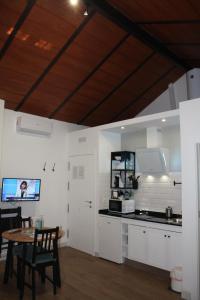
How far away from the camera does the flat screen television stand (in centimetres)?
471

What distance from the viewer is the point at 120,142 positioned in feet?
19.4

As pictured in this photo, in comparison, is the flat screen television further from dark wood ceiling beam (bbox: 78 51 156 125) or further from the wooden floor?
dark wood ceiling beam (bbox: 78 51 156 125)

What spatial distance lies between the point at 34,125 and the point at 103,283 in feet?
10.9

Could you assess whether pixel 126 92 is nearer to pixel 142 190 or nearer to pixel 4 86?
pixel 142 190

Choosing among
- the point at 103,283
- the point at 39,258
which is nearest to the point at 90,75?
the point at 39,258

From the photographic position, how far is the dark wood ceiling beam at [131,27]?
3604 millimetres

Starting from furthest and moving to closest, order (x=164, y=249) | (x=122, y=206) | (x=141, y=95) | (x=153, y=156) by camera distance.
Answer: (x=141, y=95)
(x=122, y=206)
(x=153, y=156)
(x=164, y=249)

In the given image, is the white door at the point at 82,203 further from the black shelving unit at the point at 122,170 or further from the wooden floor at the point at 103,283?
the wooden floor at the point at 103,283

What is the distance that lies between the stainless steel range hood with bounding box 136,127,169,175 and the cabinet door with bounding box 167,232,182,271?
1309 millimetres

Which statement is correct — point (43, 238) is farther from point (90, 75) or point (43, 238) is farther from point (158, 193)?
point (90, 75)

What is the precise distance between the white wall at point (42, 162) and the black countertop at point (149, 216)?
4.03ft

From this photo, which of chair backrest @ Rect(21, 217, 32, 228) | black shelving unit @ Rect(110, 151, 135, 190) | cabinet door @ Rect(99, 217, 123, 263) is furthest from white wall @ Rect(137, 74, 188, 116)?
chair backrest @ Rect(21, 217, 32, 228)

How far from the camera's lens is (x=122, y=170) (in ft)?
17.4

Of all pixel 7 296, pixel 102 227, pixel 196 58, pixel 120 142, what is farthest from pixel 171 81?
pixel 7 296
